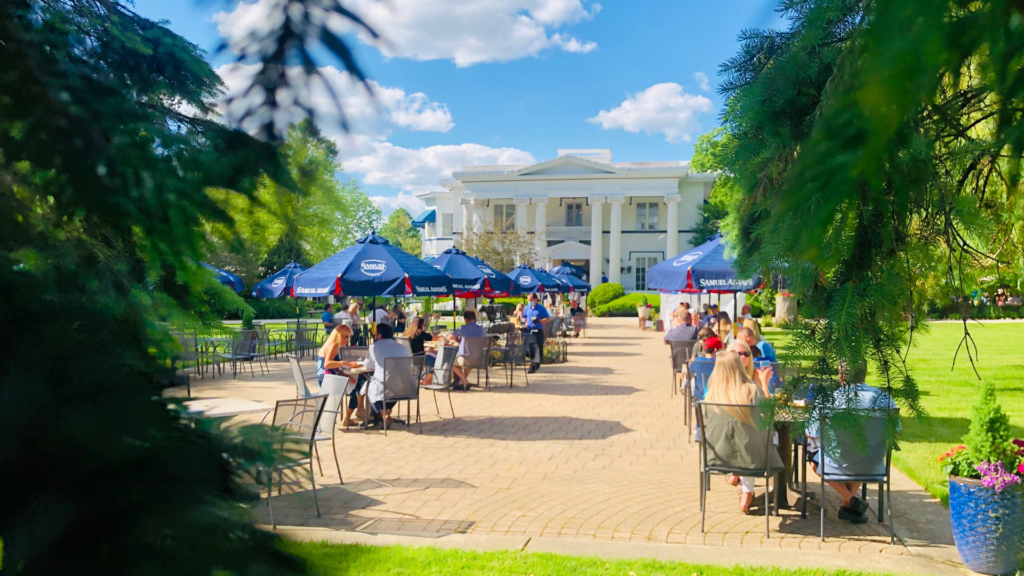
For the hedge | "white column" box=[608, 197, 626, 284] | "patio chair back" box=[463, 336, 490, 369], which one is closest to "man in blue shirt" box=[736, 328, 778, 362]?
"patio chair back" box=[463, 336, 490, 369]

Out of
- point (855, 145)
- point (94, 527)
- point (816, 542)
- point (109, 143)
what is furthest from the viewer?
point (816, 542)

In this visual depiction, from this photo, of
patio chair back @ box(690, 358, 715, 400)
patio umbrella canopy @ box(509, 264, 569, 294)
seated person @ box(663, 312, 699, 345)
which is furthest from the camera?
patio umbrella canopy @ box(509, 264, 569, 294)

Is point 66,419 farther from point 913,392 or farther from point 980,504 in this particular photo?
point 980,504

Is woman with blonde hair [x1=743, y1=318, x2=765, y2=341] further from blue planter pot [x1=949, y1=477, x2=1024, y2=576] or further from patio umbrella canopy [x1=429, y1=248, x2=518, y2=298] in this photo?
patio umbrella canopy [x1=429, y1=248, x2=518, y2=298]

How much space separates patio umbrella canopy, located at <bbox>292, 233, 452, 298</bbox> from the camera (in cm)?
→ 1152

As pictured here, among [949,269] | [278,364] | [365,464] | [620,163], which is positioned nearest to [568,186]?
[620,163]

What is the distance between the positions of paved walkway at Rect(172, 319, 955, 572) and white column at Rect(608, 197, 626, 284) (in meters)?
45.1

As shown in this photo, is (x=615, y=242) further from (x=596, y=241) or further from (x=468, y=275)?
(x=468, y=275)

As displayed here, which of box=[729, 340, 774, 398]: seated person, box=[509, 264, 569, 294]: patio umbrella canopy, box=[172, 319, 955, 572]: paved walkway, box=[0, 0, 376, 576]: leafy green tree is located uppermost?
box=[509, 264, 569, 294]: patio umbrella canopy

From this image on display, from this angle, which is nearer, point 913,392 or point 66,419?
point 66,419

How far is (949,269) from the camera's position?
110 inches

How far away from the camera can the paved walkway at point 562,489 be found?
18.6ft

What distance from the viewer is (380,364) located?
9.38 m

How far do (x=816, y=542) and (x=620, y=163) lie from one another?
54.3 m
